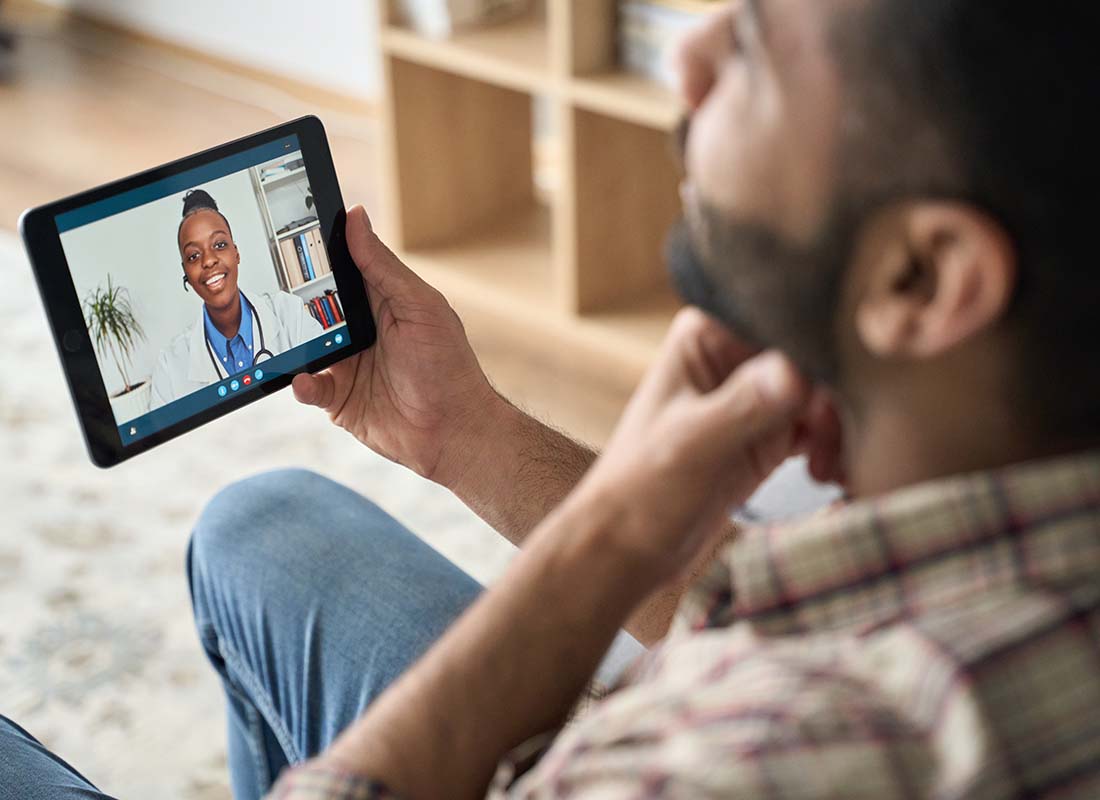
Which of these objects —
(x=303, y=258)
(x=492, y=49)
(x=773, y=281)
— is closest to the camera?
(x=773, y=281)

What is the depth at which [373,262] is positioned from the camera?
3.51 ft

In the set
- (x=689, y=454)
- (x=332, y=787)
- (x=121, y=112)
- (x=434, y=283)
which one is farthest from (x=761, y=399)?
(x=121, y=112)

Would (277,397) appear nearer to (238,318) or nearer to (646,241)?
(646,241)

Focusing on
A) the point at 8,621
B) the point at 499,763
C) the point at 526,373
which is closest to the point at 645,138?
the point at 526,373

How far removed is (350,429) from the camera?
3.70ft

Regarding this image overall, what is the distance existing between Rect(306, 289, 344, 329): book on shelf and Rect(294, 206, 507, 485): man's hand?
3 centimetres

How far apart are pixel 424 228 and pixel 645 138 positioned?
49 cm

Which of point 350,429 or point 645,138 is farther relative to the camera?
point 645,138

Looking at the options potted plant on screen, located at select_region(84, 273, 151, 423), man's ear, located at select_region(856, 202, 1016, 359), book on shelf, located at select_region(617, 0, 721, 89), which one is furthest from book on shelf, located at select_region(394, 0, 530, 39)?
man's ear, located at select_region(856, 202, 1016, 359)

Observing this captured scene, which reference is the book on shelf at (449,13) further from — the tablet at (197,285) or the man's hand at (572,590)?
the man's hand at (572,590)

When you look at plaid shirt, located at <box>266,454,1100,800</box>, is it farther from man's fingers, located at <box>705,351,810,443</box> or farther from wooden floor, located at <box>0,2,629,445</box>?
wooden floor, located at <box>0,2,629,445</box>

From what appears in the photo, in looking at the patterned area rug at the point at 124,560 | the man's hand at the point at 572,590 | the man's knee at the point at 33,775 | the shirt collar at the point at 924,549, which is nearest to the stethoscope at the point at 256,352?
the man's knee at the point at 33,775

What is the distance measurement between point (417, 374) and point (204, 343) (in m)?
0.16

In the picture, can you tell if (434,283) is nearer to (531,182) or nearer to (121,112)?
(531,182)
